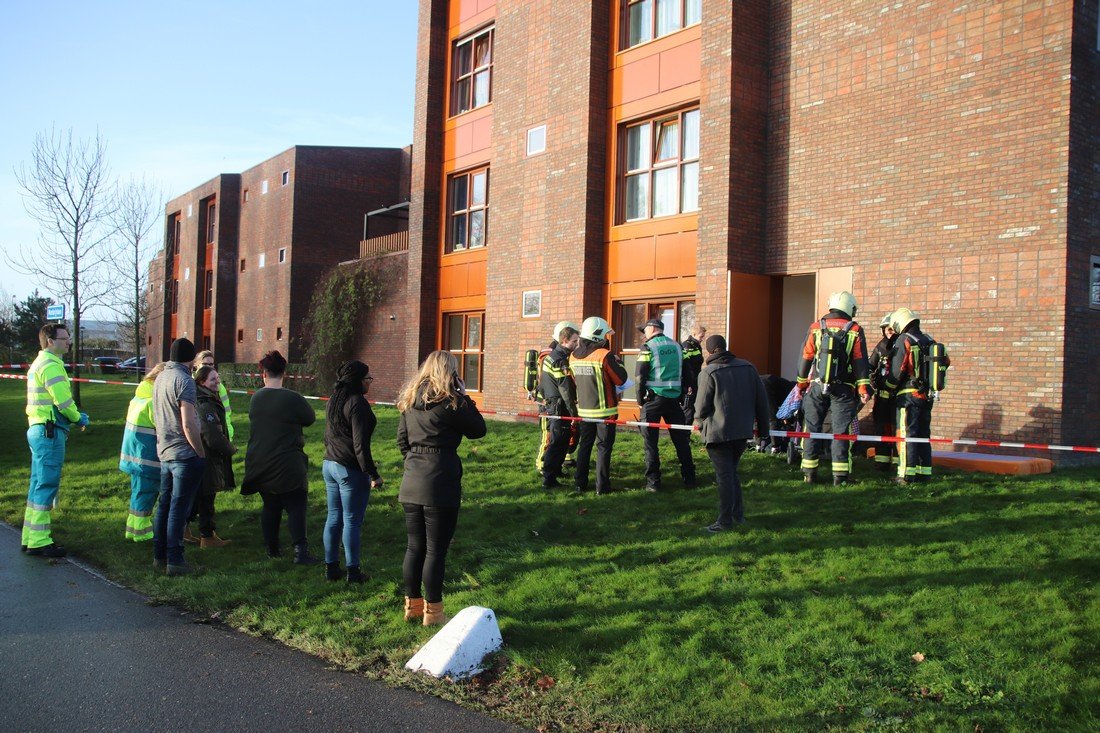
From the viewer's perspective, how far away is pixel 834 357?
955 centimetres

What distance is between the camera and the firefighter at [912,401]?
9.72 m

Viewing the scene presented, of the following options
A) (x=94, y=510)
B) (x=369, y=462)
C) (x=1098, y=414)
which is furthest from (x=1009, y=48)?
(x=94, y=510)

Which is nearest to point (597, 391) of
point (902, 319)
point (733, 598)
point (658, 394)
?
point (658, 394)

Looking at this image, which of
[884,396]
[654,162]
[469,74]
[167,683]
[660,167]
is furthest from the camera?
[469,74]

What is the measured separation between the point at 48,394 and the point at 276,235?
29.1 meters

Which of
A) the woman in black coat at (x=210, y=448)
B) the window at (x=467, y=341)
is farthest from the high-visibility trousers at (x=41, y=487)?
the window at (x=467, y=341)

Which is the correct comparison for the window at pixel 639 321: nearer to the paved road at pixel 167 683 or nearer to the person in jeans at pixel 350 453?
the person in jeans at pixel 350 453

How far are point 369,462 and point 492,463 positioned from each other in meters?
5.38

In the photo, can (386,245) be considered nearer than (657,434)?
No

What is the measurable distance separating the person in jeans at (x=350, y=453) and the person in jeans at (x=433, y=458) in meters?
0.78

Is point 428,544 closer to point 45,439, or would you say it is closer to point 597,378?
point 597,378

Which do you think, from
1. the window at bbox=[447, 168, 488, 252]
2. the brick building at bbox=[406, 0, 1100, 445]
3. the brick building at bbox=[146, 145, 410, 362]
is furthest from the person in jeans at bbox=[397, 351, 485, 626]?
the brick building at bbox=[146, 145, 410, 362]

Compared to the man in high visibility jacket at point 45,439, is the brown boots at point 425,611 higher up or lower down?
lower down

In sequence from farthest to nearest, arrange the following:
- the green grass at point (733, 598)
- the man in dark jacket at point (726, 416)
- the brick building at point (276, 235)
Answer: the brick building at point (276, 235)
the man in dark jacket at point (726, 416)
the green grass at point (733, 598)
